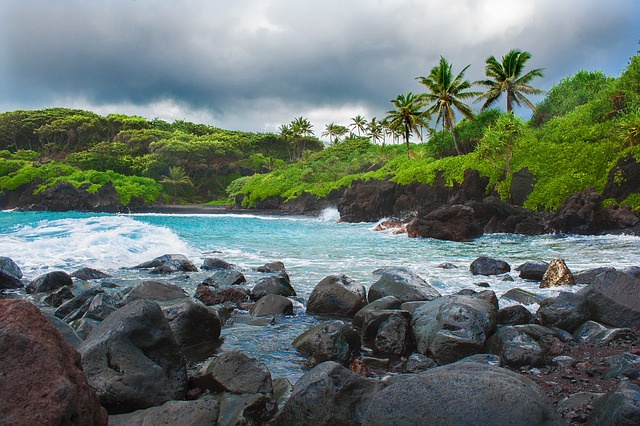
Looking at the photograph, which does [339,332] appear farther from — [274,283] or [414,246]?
[414,246]

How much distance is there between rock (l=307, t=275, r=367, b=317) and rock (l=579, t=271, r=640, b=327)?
159 inches

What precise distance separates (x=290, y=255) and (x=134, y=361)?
13.3 m

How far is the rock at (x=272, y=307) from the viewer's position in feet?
27.7

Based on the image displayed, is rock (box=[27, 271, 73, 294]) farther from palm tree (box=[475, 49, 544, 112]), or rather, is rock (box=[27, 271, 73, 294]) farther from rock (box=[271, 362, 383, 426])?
palm tree (box=[475, 49, 544, 112])

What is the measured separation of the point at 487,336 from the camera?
21.1 feet

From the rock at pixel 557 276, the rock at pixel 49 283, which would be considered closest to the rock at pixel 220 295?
the rock at pixel 49 283

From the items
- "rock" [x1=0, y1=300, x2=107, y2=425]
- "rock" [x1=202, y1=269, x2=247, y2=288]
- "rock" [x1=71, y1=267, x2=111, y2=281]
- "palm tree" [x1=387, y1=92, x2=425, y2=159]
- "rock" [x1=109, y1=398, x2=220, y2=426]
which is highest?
"palm tree" [x1=387, y1=92, x2=425, y2=159]

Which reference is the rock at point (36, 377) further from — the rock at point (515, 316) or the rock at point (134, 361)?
the rock at point (515, 316)

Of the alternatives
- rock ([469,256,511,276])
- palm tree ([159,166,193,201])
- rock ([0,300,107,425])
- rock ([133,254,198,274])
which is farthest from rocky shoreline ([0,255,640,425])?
palm tree ([159,166,193,201])

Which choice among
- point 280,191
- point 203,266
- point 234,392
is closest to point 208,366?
point 234,392

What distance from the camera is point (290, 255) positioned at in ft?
58.5

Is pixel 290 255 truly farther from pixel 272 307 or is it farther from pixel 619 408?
pixel 619 408

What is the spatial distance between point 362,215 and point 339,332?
3700 centimetres

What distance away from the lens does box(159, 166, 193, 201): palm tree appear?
69562mm
